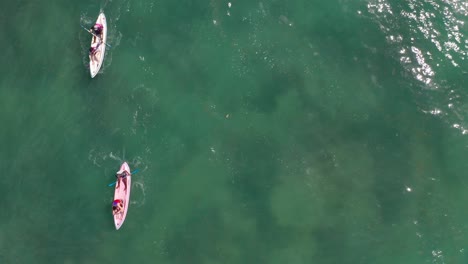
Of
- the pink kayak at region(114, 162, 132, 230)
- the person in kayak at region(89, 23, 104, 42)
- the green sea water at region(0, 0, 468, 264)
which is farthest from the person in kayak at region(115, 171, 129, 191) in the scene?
the person in kayak at region(89, 23, 104, 42)

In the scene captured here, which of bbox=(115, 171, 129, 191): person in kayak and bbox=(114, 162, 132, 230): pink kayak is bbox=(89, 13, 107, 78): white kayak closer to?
bbox=(114, 162, 132, 230): pink kayak

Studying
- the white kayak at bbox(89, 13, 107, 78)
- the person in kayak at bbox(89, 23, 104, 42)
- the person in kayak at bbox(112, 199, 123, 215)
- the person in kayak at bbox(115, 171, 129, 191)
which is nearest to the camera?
the person in kayak at bbox(112, 199, 123, 215)

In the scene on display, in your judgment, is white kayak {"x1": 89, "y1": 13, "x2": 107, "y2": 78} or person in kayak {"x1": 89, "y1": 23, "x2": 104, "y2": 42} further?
person in kayak {"x1": 89, "y1": 23, "x2": 104, "y2": 42}

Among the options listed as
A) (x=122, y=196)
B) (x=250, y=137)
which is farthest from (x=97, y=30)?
(x=250, y=137)

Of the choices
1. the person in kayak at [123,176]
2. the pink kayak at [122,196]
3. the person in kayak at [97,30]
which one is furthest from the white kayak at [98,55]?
the person in kayak at [123,176]

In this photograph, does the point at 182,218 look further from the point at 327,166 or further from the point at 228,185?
the point at 327,166

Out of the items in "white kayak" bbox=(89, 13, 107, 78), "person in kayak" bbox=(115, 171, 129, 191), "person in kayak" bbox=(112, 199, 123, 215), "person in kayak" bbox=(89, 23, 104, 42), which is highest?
"person in kayak" bbox=(89, 23, 104, 42)

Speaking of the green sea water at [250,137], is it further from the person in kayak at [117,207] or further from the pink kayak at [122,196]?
the person in kayak at [117,207]

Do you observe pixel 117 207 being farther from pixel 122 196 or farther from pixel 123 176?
pixel 123 176
